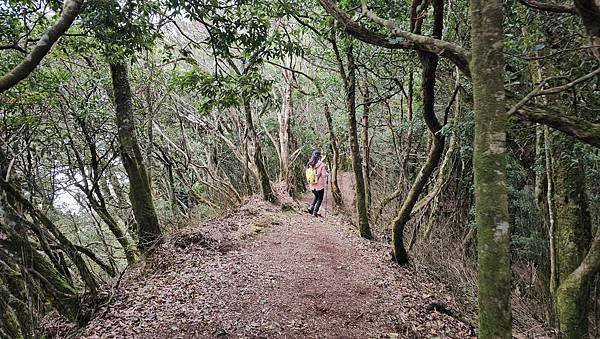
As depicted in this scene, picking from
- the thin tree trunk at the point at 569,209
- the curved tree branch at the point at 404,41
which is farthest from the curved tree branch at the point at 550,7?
the thin tree trunk at the point at 569,209

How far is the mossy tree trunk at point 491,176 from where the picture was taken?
242 cm

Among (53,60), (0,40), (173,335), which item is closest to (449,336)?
(173,335)

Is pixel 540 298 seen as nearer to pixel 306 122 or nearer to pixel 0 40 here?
pixel 0 40

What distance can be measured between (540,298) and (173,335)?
6.83m

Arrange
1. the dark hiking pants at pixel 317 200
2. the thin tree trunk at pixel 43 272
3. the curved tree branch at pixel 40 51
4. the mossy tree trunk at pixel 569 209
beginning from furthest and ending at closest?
the dark hiking pants at pixel 317 200
the mossy tree trunk at pixel 569 209
the thin tree trunk at pixel 43 272
the curved tree branch at pixel 40 51

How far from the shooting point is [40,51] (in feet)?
10.3

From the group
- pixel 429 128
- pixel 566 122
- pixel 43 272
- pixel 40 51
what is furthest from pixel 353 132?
pixel 40 51

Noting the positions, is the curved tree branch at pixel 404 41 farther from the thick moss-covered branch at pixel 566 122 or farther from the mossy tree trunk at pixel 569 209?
the mossy tree trunk at pixel 569 209

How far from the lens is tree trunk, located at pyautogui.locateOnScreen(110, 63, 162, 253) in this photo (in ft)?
23.6

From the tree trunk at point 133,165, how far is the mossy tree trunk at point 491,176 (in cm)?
635

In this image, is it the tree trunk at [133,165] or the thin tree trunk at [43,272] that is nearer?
the thin tree trunk at [43,272]

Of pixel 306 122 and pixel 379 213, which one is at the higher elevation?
pixel 306 122

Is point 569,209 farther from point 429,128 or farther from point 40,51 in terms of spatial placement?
point 40,51

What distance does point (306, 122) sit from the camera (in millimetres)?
23500
